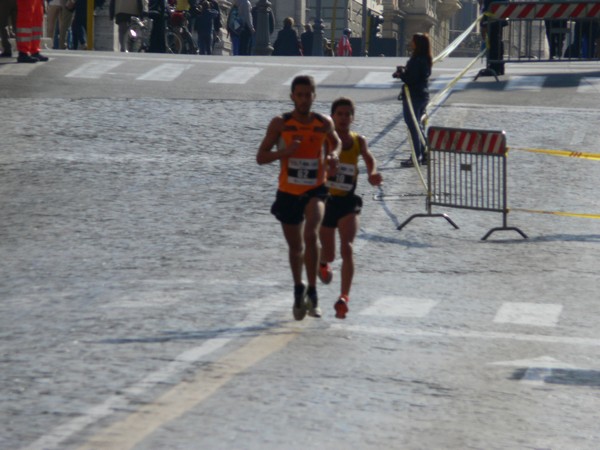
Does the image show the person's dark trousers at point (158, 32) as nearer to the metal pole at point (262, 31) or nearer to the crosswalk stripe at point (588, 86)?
the metal pole at point (262, 31)

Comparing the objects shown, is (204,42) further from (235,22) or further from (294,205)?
(294,205)

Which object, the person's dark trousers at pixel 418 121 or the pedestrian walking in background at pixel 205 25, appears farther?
the pedestrian walking in background at pixel 205 25

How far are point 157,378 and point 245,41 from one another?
3207 centimetres

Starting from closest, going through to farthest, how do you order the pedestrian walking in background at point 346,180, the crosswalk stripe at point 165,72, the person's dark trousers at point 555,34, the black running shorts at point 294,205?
the black running shorts at point 294,205 < the pedestrian walking in background at point 346,180 < the crosswalk stripe at point 165,72 < the person's dark trousers at point 555,34

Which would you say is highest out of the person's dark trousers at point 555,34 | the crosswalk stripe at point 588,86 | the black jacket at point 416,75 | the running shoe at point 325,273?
the person's dark trousers at point 555,34

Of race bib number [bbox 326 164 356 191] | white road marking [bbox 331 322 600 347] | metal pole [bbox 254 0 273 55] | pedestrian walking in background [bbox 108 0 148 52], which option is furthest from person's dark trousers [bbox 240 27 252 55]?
white road marking [bbox 331 322 600 347]

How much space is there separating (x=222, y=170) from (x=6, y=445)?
11355 mm

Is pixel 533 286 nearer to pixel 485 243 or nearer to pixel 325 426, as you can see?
pixel 485 243

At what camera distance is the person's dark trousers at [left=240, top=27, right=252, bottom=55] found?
39.1 m

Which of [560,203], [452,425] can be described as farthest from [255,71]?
[452,425]

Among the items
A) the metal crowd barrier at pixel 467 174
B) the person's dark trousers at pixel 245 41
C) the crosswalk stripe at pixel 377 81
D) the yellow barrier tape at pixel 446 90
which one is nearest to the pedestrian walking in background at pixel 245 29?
the person's dark trousers at pixel 245 41

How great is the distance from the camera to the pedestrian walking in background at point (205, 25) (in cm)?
3766

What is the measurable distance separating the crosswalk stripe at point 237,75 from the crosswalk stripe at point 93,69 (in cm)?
202

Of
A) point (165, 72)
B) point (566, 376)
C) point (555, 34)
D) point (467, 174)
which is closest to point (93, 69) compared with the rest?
point (165, 72)
